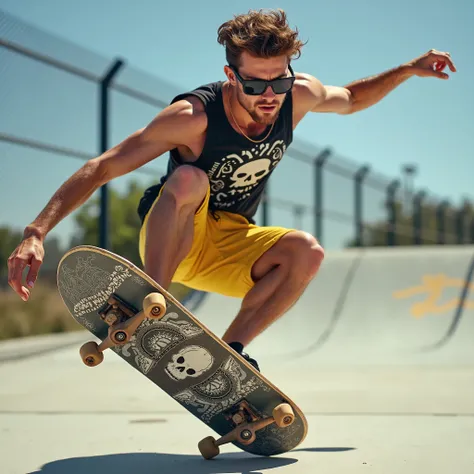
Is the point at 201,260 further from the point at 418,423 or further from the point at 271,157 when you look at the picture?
the point at 418,423

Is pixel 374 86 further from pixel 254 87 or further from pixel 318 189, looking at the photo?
pixel 318 189

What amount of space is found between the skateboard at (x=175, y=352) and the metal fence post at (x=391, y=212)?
45.5 ft

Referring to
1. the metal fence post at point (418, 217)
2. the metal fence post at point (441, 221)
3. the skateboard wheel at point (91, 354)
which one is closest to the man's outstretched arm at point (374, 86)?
the skateboard wheel at point (91, 354)

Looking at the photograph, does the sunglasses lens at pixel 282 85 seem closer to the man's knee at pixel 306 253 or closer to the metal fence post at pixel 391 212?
the man's knee at pixel 306 253

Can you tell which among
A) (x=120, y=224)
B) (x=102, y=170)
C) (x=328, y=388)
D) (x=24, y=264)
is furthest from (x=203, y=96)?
(x=120, y=224)

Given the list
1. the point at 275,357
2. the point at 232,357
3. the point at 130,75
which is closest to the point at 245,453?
the point at 232,357

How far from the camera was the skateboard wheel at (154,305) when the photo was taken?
2613 mm

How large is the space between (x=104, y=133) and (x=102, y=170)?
518 cm

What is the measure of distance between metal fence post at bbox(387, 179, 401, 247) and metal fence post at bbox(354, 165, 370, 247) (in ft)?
3.72

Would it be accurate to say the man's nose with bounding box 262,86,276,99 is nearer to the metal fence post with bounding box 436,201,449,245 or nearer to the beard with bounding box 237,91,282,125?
the beard with bounding box 237,91,282,125

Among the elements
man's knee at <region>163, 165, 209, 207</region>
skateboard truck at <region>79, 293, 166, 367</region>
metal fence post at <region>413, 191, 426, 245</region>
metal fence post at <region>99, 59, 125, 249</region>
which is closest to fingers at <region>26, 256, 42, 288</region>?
skateboard truck at <region>79, 293, 166, 367</region>

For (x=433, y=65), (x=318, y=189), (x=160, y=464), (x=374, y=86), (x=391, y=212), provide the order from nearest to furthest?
(x=160, y=464) < (x=433, y=65) < (x=374, y=86) < (x=318, y=189) < (x=391, y=212)

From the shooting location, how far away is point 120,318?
281cm

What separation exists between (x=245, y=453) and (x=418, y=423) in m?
0.90
